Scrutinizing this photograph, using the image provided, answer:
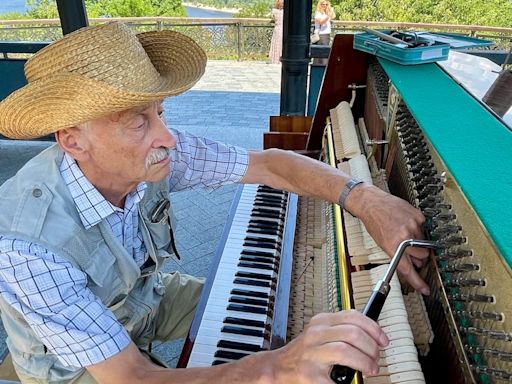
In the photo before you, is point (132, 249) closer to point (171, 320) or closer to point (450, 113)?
point (171, 320)

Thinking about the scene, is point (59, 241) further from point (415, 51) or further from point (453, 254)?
point (415, 51)

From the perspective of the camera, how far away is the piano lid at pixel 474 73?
1445 millimetres

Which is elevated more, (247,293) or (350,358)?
(350,358)

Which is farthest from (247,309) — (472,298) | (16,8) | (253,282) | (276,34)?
(16,8)

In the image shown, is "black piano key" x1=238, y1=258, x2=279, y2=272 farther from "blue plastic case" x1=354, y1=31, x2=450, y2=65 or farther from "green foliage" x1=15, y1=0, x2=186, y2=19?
"green foliage" x1=15, y1=0, x2=186, y2=19

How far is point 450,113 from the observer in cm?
127

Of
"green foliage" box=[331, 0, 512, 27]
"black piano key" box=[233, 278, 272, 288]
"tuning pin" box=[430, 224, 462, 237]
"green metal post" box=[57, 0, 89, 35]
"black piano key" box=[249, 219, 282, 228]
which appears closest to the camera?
"tuning pin" box=[430, 224, 462, 237]

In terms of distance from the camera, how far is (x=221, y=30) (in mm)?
9180

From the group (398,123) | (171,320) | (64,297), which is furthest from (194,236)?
(64,297)

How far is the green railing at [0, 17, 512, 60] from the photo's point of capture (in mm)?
7293

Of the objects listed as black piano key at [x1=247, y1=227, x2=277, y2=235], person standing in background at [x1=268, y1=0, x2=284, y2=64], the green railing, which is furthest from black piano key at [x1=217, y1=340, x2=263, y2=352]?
person standing in background at [x1=268, y1=0, x2=284, y2=64]

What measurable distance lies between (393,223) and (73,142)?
0.95 meters

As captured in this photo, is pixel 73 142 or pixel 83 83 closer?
pixel 83 83

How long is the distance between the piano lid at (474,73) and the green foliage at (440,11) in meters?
14.0
